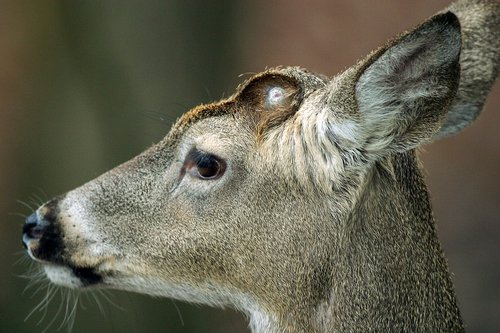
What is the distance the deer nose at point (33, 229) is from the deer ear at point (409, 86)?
1.76m

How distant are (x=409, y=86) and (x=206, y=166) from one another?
1118mm

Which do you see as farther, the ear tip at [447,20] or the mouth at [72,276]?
the mouth at [72,276]

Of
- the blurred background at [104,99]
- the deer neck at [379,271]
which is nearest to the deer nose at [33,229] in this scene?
the deer neck at [379,271]

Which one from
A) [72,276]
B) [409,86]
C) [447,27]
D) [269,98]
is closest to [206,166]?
[269,98]

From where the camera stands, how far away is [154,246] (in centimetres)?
527

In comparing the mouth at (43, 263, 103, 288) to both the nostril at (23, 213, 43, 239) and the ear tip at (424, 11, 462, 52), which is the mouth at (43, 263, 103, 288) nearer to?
the nostril at (23, 213, 43, 239)

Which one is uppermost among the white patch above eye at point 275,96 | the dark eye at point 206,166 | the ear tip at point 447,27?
the white patch above eye at point 275,96

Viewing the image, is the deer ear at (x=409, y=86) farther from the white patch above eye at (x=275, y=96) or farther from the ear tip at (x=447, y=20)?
the white patch above eye at (x=275, y=96)

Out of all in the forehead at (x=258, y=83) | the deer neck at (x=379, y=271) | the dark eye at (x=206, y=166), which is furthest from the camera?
the forehead at (x=258, y=83)

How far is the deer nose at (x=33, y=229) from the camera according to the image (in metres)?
Answer: 5.47

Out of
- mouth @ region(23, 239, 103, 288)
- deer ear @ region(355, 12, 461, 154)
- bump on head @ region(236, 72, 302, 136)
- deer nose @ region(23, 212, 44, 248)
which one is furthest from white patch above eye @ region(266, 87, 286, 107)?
deer nose @ region(23, 212, 44, 248)

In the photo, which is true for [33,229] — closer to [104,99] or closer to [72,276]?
[72,276]

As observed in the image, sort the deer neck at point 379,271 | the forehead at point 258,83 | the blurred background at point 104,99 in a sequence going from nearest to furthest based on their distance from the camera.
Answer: the deer neck at point 379,271, the forehead at point 258,83, the blurred background at point 104,99

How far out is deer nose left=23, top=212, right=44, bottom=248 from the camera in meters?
5.47
